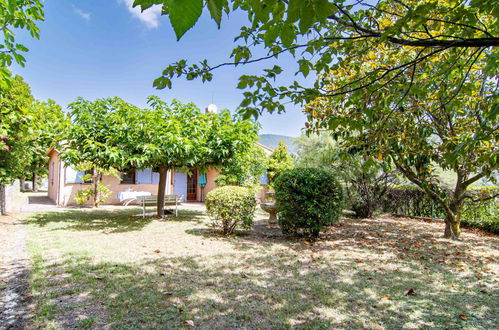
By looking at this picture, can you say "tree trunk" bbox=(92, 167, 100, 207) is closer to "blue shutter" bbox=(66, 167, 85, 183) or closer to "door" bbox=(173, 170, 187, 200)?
"blue shutter" bbox=(66, 167, 85, 183)

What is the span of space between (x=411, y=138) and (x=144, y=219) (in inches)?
344

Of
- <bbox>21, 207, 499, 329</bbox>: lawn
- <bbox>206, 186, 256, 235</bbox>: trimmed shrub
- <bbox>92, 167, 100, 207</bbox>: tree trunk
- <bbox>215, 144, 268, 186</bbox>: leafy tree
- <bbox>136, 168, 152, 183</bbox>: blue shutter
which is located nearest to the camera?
<bbox>21, 207, 499, 329</bbox>: lawn

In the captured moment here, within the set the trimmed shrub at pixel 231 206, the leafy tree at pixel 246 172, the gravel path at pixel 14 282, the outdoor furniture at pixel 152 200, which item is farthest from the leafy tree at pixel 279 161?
the gravel path at pixel 14 282

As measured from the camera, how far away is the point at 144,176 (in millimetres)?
15602

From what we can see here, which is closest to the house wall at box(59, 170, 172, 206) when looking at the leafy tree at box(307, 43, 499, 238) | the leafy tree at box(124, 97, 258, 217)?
the leafy tree at box(124, 97, 258, 217)

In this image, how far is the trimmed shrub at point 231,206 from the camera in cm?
670

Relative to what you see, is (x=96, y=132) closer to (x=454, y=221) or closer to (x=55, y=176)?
(x=55, y=176)

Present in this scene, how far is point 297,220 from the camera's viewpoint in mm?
6316

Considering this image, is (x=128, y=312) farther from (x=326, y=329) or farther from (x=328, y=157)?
(x=328, y=157)

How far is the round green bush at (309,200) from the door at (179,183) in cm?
1225

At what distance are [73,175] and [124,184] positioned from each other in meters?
2.55

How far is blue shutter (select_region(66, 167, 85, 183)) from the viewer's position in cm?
1334

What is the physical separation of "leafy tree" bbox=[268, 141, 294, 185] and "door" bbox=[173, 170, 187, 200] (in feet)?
20.1

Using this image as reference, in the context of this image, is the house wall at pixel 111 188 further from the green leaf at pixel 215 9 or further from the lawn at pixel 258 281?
the green leaf at pixel 215 9
